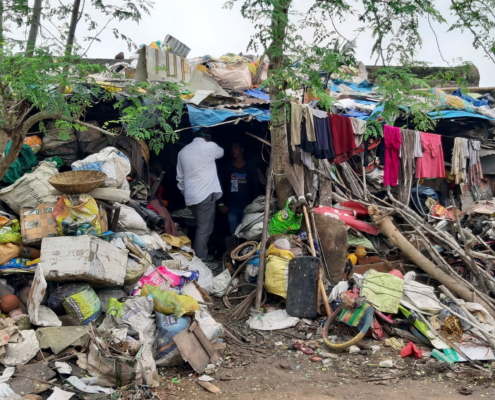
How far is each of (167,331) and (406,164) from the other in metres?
5.25

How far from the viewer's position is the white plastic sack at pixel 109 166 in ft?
21.7

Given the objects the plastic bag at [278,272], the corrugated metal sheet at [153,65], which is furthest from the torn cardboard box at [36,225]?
the corrugated metal sheet at [153,65]

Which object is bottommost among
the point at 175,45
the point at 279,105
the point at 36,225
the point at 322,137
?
the point at 36,225

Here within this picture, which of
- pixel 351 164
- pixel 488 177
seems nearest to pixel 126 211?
pixel 351 164

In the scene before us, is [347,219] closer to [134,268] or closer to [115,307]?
[134,268]

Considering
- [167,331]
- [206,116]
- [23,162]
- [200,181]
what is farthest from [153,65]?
[167,331]

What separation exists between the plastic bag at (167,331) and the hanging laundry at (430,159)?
5.28 meters

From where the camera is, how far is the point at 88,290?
5.50m

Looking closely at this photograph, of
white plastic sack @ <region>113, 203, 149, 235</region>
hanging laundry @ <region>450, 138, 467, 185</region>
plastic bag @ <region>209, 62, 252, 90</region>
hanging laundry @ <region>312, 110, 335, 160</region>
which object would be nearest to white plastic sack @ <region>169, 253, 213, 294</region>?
white plastic sack @ <region>113, 203, 149, 235</region>

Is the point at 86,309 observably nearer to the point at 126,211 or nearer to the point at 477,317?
the point at 126,211

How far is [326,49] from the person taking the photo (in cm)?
634

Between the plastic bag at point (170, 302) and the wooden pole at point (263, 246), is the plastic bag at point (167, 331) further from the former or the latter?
the wooden pole at point (263, 246)

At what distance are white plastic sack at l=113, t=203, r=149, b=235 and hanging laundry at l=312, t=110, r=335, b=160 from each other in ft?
9.11

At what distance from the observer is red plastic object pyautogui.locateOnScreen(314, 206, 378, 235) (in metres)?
7.54
